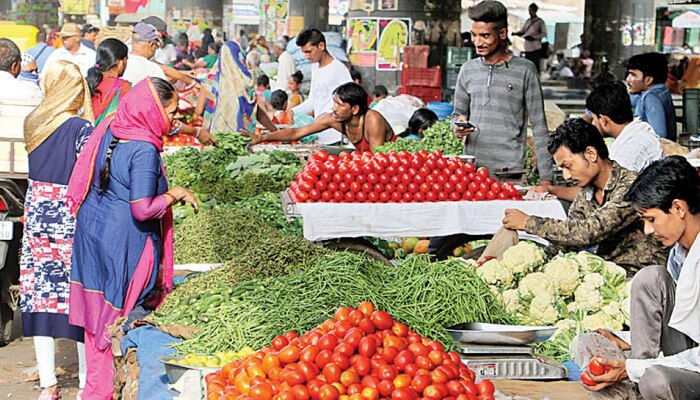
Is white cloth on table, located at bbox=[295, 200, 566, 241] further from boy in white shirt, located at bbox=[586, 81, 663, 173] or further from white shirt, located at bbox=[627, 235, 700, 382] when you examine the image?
white shirt, located at bbox=[627, 235, 700, 382]

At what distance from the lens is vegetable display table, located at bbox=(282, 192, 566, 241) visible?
7145mm

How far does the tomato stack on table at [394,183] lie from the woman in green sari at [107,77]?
4.95 feet

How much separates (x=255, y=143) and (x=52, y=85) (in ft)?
12.4

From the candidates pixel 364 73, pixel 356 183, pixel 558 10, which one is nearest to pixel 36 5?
pixel 364 73

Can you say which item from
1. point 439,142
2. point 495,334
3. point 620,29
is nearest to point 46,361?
point 495,334

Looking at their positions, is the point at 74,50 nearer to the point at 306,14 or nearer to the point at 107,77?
the point at 107,77

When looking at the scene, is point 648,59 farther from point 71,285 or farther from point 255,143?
point 71,285

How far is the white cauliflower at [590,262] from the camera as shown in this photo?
17.5 feet

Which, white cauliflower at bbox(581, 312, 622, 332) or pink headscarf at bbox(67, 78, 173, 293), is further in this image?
pink headscarf at bbox(67, 78, 173, 293)

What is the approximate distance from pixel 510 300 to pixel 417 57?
13.9 metres

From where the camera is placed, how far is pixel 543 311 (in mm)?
5070

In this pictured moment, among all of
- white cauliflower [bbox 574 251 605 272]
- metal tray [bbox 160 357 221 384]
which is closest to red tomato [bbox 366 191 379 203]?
white cauliflower [bbox 574 251 605 272]

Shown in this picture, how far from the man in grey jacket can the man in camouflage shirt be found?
175 centimetres

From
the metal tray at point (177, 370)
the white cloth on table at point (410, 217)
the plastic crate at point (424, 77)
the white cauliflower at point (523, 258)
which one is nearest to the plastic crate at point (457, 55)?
the plastic crate at point (424, 77)
